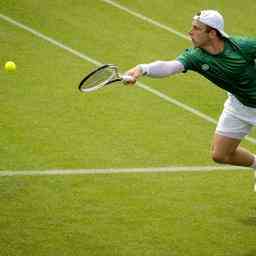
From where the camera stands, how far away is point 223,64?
28.9ft

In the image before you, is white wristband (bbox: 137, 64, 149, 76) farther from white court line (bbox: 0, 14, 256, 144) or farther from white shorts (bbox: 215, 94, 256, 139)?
white court line (bbox: 0, 14, 256, 144)

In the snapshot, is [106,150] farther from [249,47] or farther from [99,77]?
[249,47]

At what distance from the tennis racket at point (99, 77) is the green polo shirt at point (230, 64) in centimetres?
69

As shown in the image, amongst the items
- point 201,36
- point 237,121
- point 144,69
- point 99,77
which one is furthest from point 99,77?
point 237,121

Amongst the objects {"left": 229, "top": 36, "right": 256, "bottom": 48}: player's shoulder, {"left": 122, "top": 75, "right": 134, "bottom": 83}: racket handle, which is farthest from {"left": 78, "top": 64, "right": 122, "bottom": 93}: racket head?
{"left": 229, "top": 36, "right": 256, "bottom": 48}: player's shoulder

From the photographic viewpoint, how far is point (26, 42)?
1488 centimetres

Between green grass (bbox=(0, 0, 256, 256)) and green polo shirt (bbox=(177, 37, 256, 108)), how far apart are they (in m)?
1.45

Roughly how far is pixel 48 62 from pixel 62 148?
11.1 feet

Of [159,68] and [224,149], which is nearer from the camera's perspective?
[159,68]

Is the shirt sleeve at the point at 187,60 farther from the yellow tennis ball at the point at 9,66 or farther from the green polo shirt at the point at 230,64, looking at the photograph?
the yellow tennis ball at the point at 9,66

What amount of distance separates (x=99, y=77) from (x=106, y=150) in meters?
2.58

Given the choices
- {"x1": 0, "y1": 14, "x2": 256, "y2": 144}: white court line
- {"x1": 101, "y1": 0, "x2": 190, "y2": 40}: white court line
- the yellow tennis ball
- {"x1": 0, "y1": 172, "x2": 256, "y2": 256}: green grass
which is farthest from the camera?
{"x1": 101, "y1": 0, "x2": 190, "y2": 40}: white court line

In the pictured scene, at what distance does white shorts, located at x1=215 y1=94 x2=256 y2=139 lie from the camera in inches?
365

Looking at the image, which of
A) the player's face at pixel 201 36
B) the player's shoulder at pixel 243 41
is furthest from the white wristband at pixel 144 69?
the player's shoulder at pixel 243 41
